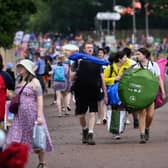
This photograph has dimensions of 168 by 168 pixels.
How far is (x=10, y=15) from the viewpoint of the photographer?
2888 cm

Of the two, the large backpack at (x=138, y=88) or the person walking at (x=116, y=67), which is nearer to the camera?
the large backpack at (x=138, y=88)

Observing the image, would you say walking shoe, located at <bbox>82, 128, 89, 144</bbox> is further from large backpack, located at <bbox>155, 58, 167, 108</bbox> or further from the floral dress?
the floral dress

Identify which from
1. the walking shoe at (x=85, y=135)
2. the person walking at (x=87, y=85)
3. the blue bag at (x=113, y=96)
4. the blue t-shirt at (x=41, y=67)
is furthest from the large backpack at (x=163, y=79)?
the blue t-shirt at (x=41, y=67)

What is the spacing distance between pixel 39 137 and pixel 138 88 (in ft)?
13.6

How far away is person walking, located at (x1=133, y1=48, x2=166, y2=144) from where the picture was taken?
15.0m

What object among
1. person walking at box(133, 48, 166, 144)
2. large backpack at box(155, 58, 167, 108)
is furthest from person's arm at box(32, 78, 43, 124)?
large backpack at box(155, 58, 167, 108)

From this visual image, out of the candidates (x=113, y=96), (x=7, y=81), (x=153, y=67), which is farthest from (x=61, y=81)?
(x=7, y=81)

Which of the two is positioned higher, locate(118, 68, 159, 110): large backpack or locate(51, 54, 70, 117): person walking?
locate(118, 68, 159, 110): large backpack

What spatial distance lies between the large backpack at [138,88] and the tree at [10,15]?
13839 mm

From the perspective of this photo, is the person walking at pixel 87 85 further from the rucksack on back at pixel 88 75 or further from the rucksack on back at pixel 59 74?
the rucksack on back at pixel 59 74

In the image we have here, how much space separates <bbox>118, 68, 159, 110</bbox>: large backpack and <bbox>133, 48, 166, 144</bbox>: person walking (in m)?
0.19

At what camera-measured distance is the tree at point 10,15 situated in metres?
28.8

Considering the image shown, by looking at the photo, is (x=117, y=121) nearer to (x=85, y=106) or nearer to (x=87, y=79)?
(x=85, y=106)

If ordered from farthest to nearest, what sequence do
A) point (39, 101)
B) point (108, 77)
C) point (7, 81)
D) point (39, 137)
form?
1. point (108, 77)
2. point (7, 81)
3. point (39, 101)
4. point (39, 137)
